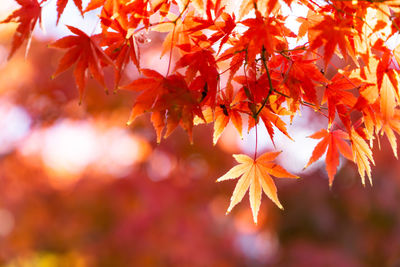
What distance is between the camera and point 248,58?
833 mm

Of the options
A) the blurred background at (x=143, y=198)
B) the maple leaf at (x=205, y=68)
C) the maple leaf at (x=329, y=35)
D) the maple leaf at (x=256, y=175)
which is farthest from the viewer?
the blurred background at (x=143, y=198)

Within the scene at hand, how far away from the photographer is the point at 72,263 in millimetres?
Answer: 5418

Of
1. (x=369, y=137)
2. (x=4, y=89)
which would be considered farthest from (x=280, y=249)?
(x=369, y=137)

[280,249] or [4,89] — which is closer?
[4,89]

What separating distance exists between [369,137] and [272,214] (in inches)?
194

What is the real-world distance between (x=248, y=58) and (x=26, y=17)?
19.0 inches

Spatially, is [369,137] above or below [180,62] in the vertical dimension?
below

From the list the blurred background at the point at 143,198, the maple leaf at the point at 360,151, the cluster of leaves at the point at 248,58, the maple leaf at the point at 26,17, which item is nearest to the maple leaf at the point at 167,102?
the cluster of leaves at the point at 248,58

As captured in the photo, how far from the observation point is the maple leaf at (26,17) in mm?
831

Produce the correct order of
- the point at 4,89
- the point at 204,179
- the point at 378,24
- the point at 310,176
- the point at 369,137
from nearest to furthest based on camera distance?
the point at 378,24 < the point at 369,137 < the point at 4,89 < the point at 204,179 < the point at 310,176

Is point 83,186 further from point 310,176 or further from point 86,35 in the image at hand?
point 86,35

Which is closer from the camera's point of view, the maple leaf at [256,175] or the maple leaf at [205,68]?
the maple leaf at [205,68]

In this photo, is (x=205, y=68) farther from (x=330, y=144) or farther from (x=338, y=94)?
(x=330, y=144)

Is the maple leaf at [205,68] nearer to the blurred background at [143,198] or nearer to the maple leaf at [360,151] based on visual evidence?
the maple leaf at [360,151]
